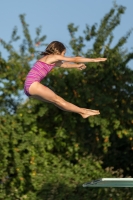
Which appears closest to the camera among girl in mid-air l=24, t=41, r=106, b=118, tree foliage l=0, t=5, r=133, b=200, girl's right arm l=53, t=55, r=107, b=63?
girl's right arm l=53, t=55, r=107, b=63

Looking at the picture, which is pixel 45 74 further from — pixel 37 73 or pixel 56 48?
pixel 56 48

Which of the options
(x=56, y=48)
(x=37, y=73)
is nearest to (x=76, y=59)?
(x=56, y=48)

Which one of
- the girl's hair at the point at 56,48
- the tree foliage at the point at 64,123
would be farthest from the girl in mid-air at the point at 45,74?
the tree foliage at the point at 64,123

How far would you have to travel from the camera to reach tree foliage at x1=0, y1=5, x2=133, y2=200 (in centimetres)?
1036

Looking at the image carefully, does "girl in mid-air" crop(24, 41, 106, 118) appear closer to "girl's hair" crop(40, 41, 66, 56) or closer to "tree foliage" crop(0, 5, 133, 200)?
"girl's hair" crop(40, 41, 66, 56)

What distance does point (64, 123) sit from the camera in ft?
36.1

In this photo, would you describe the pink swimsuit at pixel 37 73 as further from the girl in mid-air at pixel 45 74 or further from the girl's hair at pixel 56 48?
the girl's hair at pixel 56 48

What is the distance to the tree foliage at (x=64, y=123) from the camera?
10359 mm

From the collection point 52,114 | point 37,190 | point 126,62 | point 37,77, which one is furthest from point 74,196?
point 37,77

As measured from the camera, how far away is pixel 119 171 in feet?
36.6

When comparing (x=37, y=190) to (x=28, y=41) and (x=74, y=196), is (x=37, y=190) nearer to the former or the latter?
(x=74, y=196)

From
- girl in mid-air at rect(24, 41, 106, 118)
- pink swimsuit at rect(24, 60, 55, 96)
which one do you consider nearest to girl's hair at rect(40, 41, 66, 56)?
girl in mid-air at rect(24, 41, 106, 118)

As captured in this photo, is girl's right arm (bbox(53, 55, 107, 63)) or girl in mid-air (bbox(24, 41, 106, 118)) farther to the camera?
girl in mid-air (bbox(24, 41, 106, 118))

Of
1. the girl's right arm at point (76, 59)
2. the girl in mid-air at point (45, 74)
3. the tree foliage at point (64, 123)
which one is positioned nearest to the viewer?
the girl's right arm at point (76, 59)
